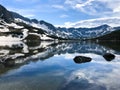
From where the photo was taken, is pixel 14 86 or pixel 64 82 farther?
pixel 64 82

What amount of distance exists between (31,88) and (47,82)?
335cm

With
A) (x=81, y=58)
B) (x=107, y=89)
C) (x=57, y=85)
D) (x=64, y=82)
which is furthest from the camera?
(x=81, y=58)

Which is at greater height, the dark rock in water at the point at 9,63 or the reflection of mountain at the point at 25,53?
the dark rock in water at the point at 9,63

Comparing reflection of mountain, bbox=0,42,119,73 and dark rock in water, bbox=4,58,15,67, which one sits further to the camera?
reflection of mountain, bbox=0,42,119,73

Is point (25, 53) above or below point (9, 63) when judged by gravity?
below

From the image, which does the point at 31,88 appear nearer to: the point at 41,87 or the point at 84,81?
the point at 41,87

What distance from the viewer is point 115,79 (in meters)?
27.7

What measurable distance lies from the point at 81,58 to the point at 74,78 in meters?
20.5

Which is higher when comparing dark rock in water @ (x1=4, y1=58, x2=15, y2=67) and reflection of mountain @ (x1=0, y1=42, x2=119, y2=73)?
dark rock in water @ (x1=4, y1=58, x2=15, y2=67)

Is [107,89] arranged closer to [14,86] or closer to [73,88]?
[73,88]

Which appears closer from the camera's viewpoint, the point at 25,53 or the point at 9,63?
the point at 9,63

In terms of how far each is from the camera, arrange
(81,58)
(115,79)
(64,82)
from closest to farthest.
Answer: (64,82)
(115,79)
(81,58)

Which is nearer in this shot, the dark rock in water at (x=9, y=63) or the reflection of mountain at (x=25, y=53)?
the dark rock in water at (x=9, y=63)

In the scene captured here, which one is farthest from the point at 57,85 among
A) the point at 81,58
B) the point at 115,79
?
the point at 81,58
